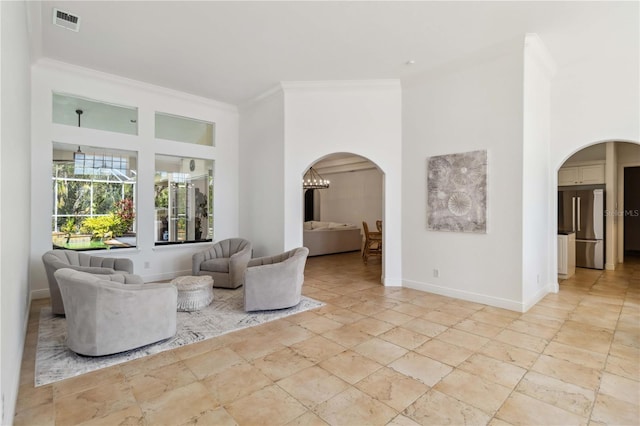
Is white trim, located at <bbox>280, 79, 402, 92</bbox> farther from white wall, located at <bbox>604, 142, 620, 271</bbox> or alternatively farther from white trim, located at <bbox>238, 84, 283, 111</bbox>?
white wall, located at <bbox>604, 142, 620, 271</bbox>

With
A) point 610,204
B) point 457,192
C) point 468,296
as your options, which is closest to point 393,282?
point 468,296

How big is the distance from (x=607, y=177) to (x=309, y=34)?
7.20 metres

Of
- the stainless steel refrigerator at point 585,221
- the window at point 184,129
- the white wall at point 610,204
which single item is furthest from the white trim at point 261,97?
the white wall at point 610,204

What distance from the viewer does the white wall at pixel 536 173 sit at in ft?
14.3

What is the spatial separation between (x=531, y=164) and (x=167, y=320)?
5153 millimetres

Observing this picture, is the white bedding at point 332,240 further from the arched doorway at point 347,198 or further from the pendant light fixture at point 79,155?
the pendant light fixture at point 79,155

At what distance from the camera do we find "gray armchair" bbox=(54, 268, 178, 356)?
2910 mm

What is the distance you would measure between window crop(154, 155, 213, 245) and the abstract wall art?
181 inches

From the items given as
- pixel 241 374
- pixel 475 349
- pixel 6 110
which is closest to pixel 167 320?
pixel 241 374

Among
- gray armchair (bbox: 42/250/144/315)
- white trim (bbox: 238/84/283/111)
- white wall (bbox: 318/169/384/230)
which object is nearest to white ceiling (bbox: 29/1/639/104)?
white trim (bbox: 238/84/283/111)

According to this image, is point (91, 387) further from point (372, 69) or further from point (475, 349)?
point (372, 69)

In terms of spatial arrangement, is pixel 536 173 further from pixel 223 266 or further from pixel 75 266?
pixel 75 266

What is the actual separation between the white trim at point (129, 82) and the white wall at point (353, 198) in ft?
19.2

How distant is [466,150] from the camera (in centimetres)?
484
